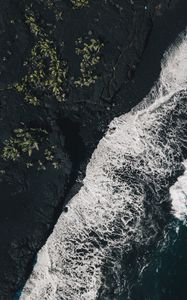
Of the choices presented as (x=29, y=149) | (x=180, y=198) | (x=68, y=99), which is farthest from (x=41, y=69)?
(x=180, y=198)

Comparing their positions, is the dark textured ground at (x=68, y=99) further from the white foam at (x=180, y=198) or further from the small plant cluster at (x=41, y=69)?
the white foam at (x=180, y=198)

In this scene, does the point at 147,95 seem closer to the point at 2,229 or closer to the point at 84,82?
the point at 84,82

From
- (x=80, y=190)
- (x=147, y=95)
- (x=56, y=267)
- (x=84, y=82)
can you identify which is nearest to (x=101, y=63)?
(x=84, y=82)

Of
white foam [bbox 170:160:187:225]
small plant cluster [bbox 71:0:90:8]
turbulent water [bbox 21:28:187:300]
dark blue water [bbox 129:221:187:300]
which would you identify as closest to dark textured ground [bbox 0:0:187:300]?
small plant cluster [bbox 71:0:90:8]

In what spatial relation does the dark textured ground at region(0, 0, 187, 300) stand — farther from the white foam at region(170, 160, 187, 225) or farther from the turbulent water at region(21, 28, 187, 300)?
the white foam at region(170, 160, 187, 225)

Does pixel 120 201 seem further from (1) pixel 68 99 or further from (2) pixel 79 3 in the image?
(2) pixel 79 3
